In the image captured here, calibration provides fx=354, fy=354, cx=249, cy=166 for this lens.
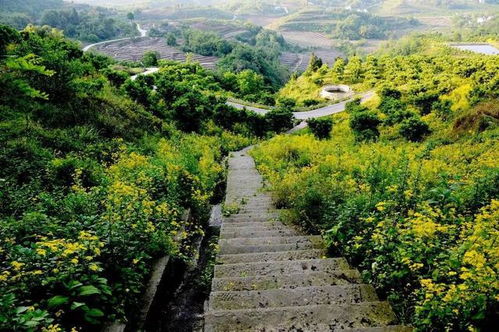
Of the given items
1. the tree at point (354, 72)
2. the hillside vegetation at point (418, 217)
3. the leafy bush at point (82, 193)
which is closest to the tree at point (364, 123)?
the hillside vegetation at point (418, 217)

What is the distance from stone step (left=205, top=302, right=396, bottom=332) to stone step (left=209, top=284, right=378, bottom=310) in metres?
0.24

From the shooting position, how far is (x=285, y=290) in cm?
398

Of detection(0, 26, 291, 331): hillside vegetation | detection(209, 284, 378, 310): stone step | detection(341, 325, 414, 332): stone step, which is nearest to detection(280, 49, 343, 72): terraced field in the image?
detection(0, 26, 291, 331): hillside vegetation

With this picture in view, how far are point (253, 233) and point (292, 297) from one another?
2.52 m

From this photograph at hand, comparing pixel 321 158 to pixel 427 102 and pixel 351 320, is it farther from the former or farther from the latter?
pixel 427 102

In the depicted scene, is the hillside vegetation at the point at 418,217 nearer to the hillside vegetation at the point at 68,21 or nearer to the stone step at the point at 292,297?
the stone step at the point at 292,297

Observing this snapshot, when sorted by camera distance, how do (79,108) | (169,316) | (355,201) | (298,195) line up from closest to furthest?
(169,316) → (355,201) → (298,195) → (79,108)

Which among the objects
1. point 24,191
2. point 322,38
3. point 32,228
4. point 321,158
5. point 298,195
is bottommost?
point 322,38

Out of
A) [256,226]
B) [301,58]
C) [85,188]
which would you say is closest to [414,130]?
[256,226]

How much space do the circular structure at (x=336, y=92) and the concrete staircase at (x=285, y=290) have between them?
37.0 metres

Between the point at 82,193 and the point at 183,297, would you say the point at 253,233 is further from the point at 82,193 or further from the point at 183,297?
the point at 82,193

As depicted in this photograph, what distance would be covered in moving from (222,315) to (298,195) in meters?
3.93

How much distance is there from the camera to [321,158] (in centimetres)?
1085

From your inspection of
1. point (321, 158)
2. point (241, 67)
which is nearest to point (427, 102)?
point (321, 158)
